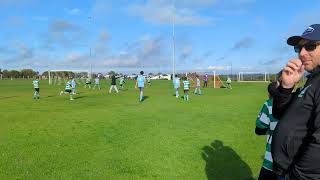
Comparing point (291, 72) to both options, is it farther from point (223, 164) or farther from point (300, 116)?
point (223, 164)

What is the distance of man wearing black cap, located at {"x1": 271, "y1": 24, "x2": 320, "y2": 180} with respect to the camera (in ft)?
10.0

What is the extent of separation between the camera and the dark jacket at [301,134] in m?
3.04

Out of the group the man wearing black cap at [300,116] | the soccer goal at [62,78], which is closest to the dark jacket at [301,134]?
the man wearing black cap at [300,116]

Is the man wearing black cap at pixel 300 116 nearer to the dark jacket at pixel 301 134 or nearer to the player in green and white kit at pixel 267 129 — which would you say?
the dark jacket at pixel 301 134

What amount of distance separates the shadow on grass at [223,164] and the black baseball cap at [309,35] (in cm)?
506

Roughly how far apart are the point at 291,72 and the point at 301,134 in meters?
0.43

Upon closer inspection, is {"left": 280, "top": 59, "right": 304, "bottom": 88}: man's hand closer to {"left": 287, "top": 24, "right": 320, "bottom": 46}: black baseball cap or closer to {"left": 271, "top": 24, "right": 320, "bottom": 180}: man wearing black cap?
{"left": 271, "top": 24, "right": 320, "bottom": 180}: man wearing black cap

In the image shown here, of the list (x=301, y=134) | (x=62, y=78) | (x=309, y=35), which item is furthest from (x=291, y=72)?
(x=62, y=78)

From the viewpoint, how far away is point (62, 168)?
8789mm

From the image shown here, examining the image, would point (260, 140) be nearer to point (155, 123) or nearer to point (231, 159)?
point (231, 159)

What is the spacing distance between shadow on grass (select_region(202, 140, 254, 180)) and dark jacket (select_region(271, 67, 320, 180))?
5.05 meters

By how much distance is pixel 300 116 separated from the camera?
3.07 meters

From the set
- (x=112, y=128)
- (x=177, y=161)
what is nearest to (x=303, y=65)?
(x=177, y=161)

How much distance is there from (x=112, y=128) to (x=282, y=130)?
11.6 metres
